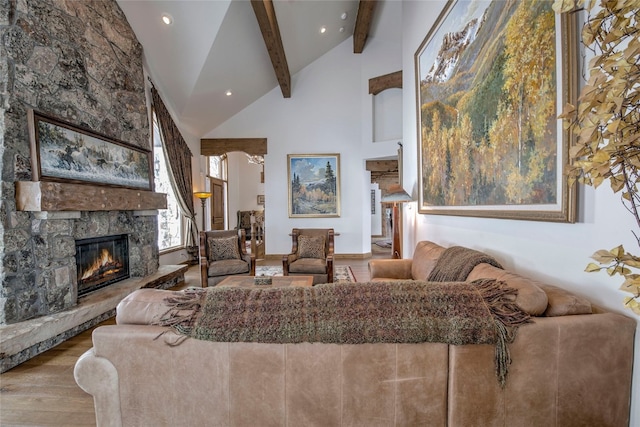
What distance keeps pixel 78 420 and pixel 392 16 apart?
22.1 ft

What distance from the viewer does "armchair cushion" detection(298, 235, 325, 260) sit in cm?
426

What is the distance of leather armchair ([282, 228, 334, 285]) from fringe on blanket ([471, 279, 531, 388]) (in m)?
2.82

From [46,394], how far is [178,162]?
3.97 meters

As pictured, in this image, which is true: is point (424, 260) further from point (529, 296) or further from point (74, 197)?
point (74, 197)

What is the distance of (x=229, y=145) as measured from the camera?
614 cm

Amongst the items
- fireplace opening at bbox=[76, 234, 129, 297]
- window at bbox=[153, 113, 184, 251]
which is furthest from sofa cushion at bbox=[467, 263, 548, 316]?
window at bbox=[153, 113, 184, 251]

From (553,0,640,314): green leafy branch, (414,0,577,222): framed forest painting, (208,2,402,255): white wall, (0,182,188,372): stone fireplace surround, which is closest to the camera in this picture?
(553,0,640,314): green leafy branch

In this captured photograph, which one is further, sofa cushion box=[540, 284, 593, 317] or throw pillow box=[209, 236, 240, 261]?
throw pillow box=[209, 236, 240, 261]

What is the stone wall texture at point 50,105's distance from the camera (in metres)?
2.24

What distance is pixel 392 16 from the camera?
16.8 ft

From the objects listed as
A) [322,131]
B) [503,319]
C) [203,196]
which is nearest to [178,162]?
[203,196]

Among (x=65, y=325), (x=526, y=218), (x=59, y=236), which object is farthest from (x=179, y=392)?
(x=59, y=236)

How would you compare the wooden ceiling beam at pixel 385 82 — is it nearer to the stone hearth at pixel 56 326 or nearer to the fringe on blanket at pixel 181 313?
the stone hearth at pixel 56 326

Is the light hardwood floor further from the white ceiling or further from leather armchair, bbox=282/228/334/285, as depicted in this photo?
the white ceiling
